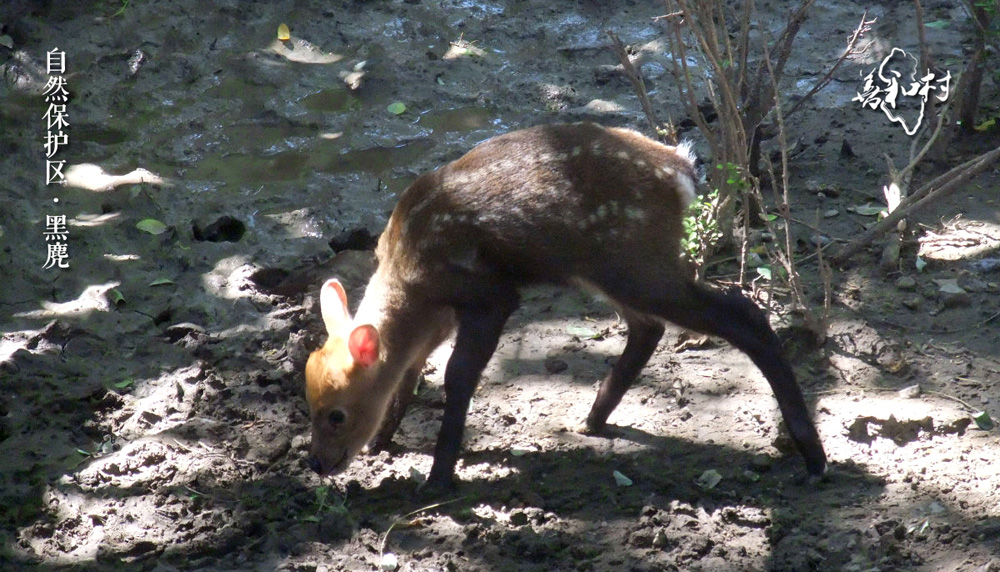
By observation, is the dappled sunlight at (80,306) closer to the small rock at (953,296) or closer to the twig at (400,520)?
the twig at (400,520)

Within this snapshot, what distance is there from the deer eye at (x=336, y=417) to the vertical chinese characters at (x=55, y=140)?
2.23 m

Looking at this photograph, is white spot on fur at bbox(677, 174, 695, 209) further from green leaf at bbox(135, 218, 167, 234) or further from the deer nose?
green leaf at bbox(135, 218, 167, 234)

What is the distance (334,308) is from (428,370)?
0.77 m

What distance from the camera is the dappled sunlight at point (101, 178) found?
20.9ft

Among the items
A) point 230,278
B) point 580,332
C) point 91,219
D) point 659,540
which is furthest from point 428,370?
point 91,219

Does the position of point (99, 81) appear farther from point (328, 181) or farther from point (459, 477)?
point (459, 477)

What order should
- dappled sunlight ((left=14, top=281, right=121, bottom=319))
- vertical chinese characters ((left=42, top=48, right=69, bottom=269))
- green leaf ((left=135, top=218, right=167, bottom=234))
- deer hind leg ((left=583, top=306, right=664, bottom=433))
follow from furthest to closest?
green leaf ((left=135, top=218, right=167, bottom=234)) < vertical chinese characters ((left=42, top=48, right=69, bottom=269)) < dappled sunlight ((left=14, top=281, right=121, bottom=319)) < deer hind leg ((left=583, top=306, right=664, bottom=433))

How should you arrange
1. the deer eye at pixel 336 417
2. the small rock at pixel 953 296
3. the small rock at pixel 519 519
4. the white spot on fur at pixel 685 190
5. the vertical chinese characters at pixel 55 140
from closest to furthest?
1. the small rock at pixel 519 519
2. the white spot on fur at pixel 685 190
3. the deer eye at pixel 336 417
4. the small rock at pixel 953 296
5. the vertical chinese characters at pixel 55 140

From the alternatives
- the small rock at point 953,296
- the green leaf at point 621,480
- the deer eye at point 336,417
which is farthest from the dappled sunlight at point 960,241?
the deer eye at point 336,417

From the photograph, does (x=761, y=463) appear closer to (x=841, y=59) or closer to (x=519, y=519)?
(x=519, y=519)

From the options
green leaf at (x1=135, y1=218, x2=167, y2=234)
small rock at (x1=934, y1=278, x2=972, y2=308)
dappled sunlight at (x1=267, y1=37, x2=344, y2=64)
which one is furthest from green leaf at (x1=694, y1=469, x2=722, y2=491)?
dappled sunlight at (x1=267, y1=37, x2=344, y2=64)

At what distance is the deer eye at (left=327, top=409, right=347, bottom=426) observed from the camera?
4.46m

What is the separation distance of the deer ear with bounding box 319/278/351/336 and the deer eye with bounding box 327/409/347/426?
15.6 inches

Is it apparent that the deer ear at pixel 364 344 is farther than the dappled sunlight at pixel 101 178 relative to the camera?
No
